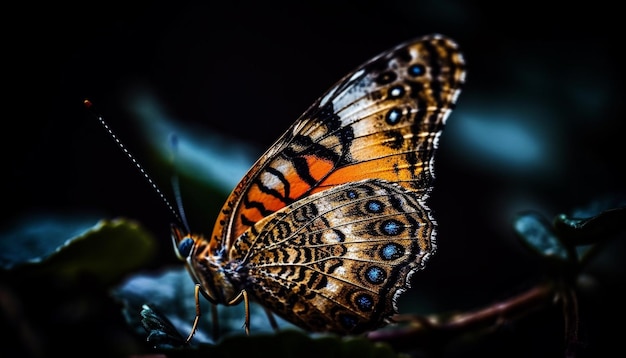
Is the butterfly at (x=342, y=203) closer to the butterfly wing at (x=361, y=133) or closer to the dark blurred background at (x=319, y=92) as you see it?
the butterfly wing at (x=361, y=133)

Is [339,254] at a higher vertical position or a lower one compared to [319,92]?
lower

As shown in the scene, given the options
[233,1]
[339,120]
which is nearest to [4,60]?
[233,1]

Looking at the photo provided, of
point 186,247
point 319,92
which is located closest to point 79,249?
point 186,247

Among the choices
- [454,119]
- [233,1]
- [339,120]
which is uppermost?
[233,1]

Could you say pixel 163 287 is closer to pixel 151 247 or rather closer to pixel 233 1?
pixel 151 247

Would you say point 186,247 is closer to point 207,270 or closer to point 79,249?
point 207,270
